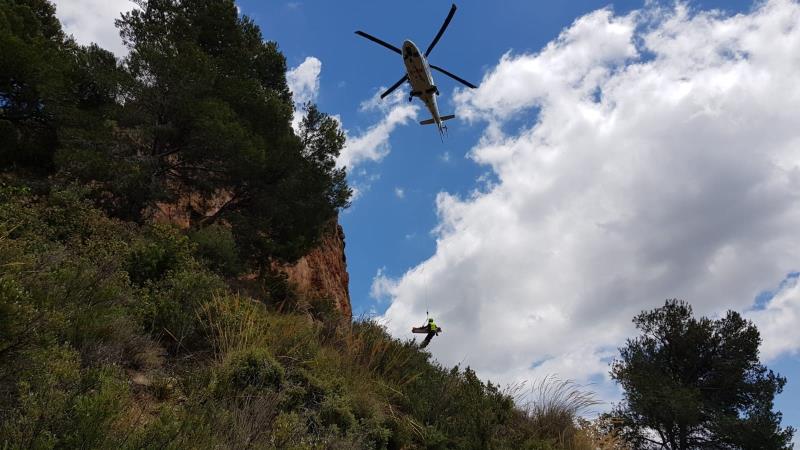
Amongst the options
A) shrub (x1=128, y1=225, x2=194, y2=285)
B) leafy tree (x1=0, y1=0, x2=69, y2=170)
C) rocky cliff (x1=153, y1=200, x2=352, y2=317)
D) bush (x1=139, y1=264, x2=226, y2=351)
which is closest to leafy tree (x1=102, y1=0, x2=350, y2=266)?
rocky cliff (x1=153, y1=200, x2=352, y2=317)

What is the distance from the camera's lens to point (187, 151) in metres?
16.4

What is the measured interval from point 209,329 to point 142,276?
107 inches

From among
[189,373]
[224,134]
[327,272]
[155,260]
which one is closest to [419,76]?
[224,134]

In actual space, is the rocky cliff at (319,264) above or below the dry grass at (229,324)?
above

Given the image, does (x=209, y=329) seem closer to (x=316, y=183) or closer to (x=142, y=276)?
(x=142, y=276)

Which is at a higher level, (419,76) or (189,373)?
(419,76)

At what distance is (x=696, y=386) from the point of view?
27062 mm

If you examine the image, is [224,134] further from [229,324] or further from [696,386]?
[696,386]

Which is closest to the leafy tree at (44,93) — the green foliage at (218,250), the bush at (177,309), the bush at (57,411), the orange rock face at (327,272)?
the green foliage at (218,250)

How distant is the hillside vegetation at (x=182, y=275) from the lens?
14.0 ft

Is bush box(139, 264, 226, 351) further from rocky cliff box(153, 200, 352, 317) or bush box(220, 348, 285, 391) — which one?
rocky cliff box(153, 200, 352, 317)

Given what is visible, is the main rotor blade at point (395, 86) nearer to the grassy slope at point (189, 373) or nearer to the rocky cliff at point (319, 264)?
the rocky cliff at point (319, 264)

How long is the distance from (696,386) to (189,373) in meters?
28.3

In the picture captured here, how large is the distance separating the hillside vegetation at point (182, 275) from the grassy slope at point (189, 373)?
25 millimetres
